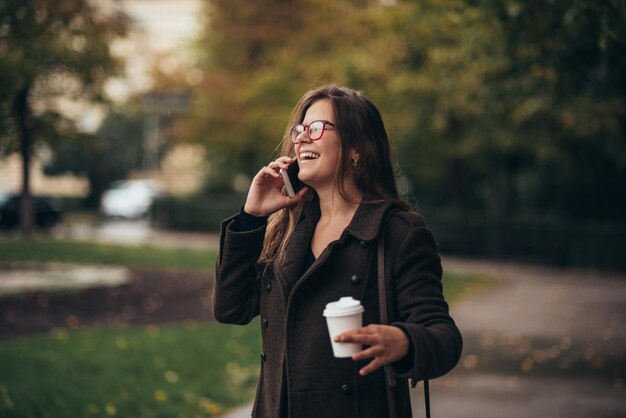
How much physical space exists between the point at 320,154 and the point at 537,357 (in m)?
7.13

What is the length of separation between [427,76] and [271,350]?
1473 cm

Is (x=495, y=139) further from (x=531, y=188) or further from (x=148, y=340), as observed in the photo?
(x=148, y=340)

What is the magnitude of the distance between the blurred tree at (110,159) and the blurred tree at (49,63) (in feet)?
72.8

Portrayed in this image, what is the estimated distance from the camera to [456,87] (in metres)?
13.8

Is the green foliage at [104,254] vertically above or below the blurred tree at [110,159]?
below

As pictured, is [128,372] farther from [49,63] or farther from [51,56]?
[49,63]

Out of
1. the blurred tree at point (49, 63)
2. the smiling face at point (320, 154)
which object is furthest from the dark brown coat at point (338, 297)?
the blurred tree at point (49, 63)

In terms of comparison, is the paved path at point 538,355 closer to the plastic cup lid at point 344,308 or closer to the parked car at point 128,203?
the plastic cup lid at point 344,308

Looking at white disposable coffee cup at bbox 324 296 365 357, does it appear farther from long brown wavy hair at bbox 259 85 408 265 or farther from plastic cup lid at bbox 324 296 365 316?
long brown wavy hair at bbox 259 85 408 265

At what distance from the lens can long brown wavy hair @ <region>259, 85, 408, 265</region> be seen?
8.84ft

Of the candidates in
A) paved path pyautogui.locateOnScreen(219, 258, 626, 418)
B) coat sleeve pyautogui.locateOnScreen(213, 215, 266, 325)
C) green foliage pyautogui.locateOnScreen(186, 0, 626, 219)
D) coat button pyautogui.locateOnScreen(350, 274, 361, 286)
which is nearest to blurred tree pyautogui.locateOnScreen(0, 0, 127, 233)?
green foliage pyautogui.locateOnScreen(186, 0, 626, 219)

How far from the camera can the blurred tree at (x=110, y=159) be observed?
46.4 m

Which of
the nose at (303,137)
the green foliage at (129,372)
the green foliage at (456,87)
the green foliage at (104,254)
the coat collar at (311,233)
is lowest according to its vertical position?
the green foliage at (129,372)

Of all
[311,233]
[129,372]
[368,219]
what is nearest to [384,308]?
[368,219]
